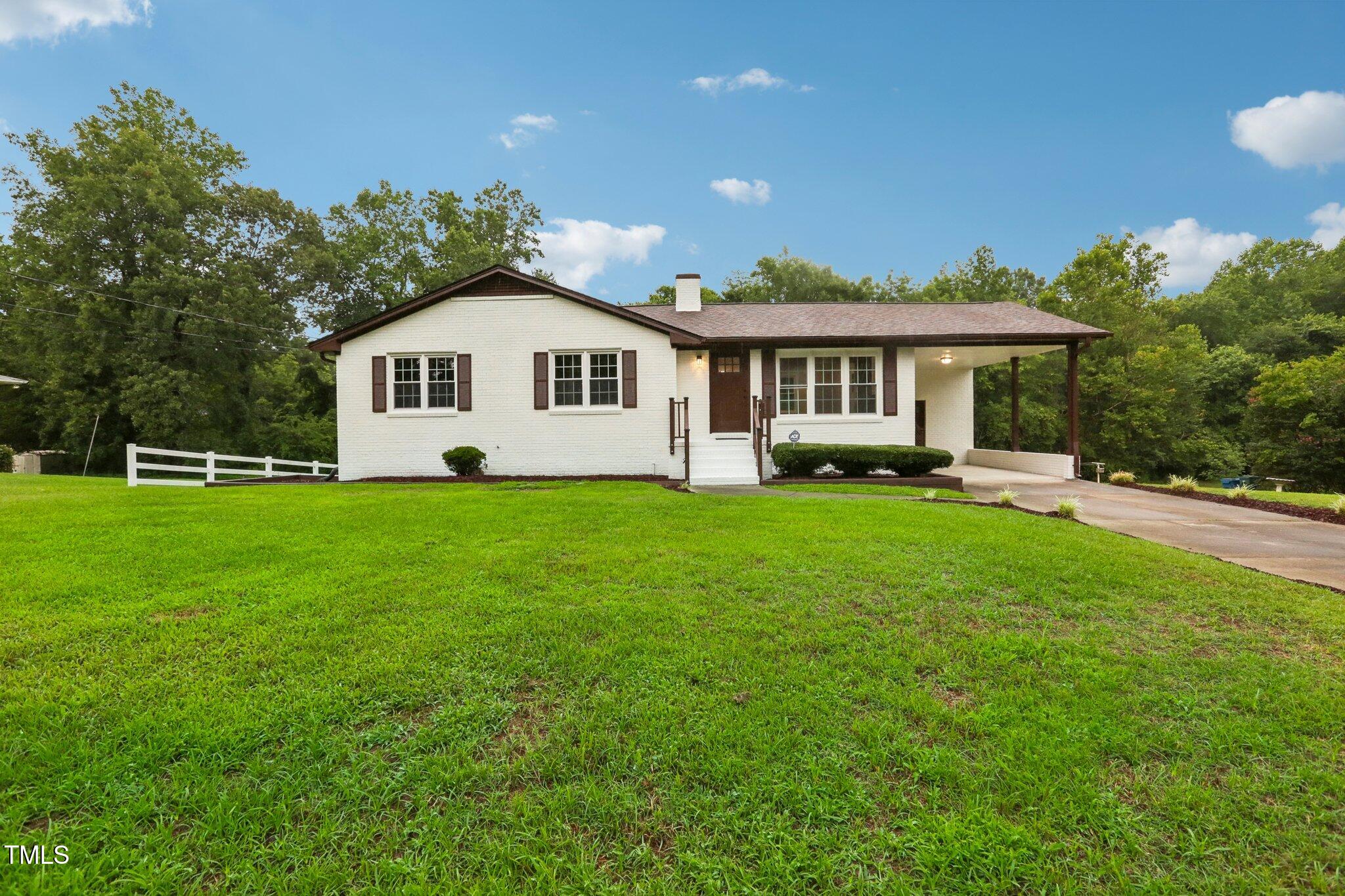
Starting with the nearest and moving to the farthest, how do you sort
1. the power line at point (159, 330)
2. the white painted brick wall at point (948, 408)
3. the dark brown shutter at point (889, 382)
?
the dark brown shutter at point (889, 382)
the white painted brick wall at point (948, 408)
the power line at point (159, 330)

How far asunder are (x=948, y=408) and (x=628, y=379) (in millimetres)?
10538

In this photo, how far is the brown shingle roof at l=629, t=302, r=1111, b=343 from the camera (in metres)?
13.2

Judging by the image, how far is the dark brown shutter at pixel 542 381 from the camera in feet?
42.2

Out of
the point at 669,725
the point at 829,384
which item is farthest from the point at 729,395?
the point at 669,725

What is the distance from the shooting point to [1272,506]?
8719mm

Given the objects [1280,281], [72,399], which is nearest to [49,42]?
[72,399]

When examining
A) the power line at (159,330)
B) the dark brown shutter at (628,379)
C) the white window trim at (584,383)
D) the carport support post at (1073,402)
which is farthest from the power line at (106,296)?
the carport support post at (1073,402)

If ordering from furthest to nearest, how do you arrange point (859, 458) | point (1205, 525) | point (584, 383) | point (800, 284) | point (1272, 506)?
point (800, 284), point (584, 383), point (859, 458), point (1272, 506), point (1205, 525)

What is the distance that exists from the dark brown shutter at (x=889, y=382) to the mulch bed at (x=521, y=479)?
5.89 m

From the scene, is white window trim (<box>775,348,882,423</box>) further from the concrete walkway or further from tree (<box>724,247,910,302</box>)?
tree (<box>724,247,910,302</box>)

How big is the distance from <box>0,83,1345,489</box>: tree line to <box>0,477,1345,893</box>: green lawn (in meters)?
21.4

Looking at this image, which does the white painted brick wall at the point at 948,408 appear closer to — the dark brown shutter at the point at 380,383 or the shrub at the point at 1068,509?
the shrub at the point at 1068,509

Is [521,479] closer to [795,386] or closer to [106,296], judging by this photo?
[795,386]

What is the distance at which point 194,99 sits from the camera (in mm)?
22656
